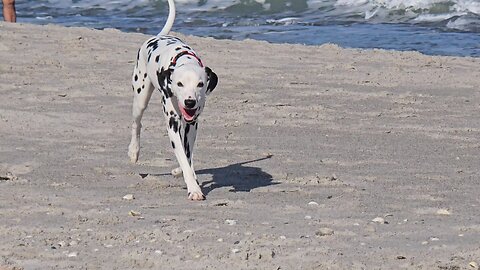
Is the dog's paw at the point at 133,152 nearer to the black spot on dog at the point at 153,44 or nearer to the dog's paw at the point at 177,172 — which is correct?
the dog's paw at the point at 177,172

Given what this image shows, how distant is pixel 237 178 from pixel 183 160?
861mm

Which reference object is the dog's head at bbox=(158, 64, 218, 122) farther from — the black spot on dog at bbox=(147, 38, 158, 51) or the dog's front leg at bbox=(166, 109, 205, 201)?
the black spot on dog at bbox=(147, 38, 158, 51)

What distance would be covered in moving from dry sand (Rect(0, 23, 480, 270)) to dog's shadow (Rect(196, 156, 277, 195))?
0.02 m

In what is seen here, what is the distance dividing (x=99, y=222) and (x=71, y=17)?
17720 millimetres

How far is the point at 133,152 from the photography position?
9.30 metres

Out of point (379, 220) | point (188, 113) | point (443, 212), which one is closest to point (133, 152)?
point (188, 113)

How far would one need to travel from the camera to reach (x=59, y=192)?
26.8 ft

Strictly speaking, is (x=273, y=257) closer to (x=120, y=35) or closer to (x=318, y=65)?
(x=318, y=65)

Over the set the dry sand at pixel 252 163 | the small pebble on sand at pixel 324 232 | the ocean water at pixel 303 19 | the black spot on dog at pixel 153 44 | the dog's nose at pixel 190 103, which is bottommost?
the ocean water at pixel 303 19

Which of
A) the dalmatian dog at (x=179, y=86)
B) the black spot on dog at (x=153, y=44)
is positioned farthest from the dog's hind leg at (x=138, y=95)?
the black spot on dog at (x=153, y=44)

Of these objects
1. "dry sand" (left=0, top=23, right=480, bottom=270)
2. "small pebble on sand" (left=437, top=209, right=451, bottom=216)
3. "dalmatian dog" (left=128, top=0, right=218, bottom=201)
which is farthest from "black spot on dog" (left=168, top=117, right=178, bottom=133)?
"small pebble on sand" (left=437, top=209, right=451, bottom=216)

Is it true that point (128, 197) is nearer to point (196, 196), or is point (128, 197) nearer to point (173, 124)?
point (196, 196)

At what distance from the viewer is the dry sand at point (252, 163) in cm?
653

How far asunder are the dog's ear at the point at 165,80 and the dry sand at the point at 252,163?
2.35ft
